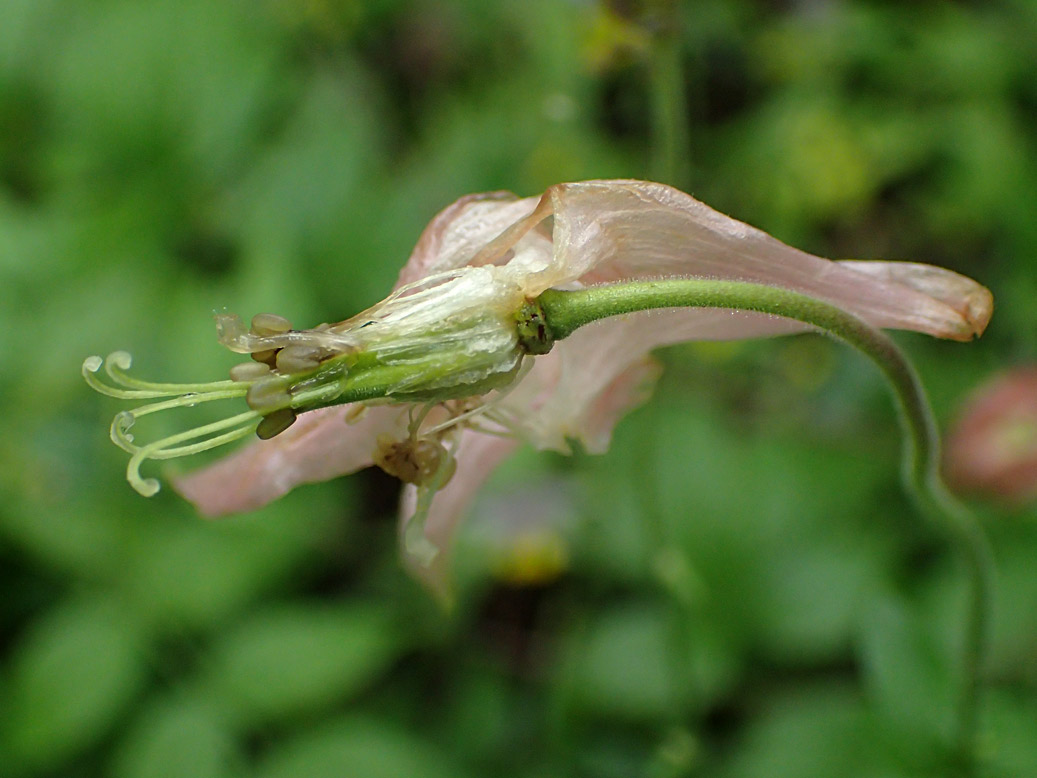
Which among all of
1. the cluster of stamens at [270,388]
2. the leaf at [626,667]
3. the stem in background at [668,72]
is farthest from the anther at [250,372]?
the leaf at [626,667]

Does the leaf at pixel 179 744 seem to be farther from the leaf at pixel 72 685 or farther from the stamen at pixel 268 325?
the stamen at pixel 268 325

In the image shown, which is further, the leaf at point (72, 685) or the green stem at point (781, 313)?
the leaf at point (72, 685)

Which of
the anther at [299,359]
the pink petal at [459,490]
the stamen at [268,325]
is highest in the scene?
the stamen at [268,325]

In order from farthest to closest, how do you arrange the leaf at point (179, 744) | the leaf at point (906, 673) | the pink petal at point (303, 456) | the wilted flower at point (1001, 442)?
1. the wilted flower at point (1001, 442)
2. the leaf at point (179, 744)
3. the leaf at point (906, 673)
4. the pink petal at point (303, 456)

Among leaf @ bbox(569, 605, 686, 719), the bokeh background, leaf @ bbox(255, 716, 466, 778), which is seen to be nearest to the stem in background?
the bokeh background

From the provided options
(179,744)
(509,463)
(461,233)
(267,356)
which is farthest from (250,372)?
(509,463)

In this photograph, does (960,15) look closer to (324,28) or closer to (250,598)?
(324,28)

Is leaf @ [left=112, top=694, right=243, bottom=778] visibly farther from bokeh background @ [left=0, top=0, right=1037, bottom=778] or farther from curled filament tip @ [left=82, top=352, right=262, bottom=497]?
curled filament tip @ [left=82, top=352, right=262, bottom=497]

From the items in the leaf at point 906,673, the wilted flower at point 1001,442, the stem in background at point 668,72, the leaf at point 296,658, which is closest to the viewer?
the stem in background at point 668,72
